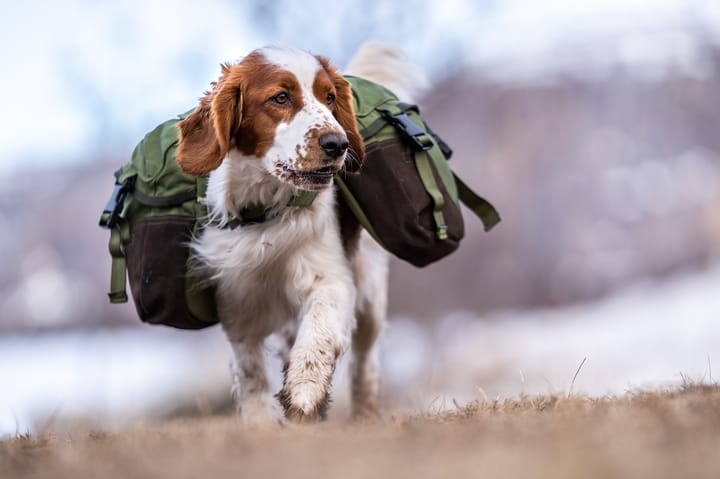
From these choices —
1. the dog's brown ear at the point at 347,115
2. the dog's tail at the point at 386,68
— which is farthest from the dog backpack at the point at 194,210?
the dog's tail at the point at 386,68

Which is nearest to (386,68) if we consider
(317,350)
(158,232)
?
→ (158,232)

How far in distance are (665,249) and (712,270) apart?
0.83 meters

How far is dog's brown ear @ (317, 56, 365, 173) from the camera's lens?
400 cm

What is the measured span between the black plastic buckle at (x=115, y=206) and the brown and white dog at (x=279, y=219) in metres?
0.39

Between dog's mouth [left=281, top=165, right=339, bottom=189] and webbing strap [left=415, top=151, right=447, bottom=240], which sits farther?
webbing strap [left=415, top=151, right=447, bottom=240]

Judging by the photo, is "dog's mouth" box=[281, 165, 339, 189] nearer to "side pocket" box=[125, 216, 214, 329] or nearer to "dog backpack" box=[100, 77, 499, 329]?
"dog backpack" box=[100, 77, 499, 329]

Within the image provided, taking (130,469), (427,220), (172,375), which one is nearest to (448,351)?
(172,375)

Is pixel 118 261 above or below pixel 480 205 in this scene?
below

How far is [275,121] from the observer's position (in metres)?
3.75

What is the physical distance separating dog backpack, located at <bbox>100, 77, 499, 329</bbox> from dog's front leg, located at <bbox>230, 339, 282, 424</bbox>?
0.75ft

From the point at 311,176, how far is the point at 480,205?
127 centimetres

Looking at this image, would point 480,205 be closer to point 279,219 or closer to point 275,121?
point 279,219

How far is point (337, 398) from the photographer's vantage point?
26.0 feet

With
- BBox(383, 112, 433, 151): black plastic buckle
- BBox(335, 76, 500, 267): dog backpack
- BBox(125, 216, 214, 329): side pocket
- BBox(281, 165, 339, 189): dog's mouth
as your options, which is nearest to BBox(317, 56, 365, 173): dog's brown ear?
BBox(335, 76, 500, 267): dog backpack
